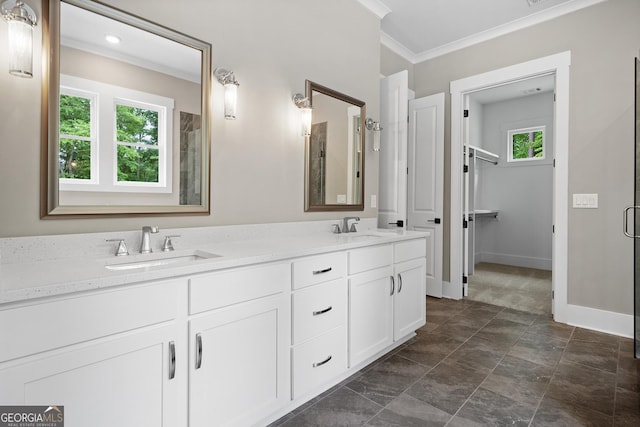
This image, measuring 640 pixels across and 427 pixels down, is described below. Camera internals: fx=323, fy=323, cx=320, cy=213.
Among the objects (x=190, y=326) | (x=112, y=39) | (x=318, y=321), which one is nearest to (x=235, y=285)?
(x=190, y=326)

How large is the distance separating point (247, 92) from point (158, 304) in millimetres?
1429

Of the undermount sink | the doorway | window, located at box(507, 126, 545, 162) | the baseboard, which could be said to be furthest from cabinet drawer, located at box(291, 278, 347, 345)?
window, located at box(507, 126, 545, 162)

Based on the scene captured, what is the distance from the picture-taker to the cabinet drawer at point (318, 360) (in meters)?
1.72

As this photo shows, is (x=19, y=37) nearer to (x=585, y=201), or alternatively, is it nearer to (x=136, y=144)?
(x=136, y=144)

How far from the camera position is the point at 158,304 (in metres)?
1.21

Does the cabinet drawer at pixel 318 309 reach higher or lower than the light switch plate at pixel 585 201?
lower

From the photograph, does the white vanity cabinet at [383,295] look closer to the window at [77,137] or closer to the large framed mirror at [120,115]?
the large framed mirror at [120,115]

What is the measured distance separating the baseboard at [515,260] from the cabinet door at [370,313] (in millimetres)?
4495

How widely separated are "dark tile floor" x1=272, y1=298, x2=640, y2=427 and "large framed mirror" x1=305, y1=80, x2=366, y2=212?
1284 millimetres

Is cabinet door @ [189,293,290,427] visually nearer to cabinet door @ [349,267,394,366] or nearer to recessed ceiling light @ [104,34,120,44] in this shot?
cabinet door @ [349,267,394,366]

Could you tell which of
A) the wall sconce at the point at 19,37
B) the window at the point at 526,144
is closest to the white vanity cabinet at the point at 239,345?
the wall sconce at the point at 19,37

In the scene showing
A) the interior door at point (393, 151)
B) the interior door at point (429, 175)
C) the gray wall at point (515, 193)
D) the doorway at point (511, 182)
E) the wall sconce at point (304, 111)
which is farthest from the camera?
the gray wall at point (515, 193)

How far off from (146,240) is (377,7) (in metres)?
2.93

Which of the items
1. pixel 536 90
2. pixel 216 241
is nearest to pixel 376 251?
pixel 216 241
